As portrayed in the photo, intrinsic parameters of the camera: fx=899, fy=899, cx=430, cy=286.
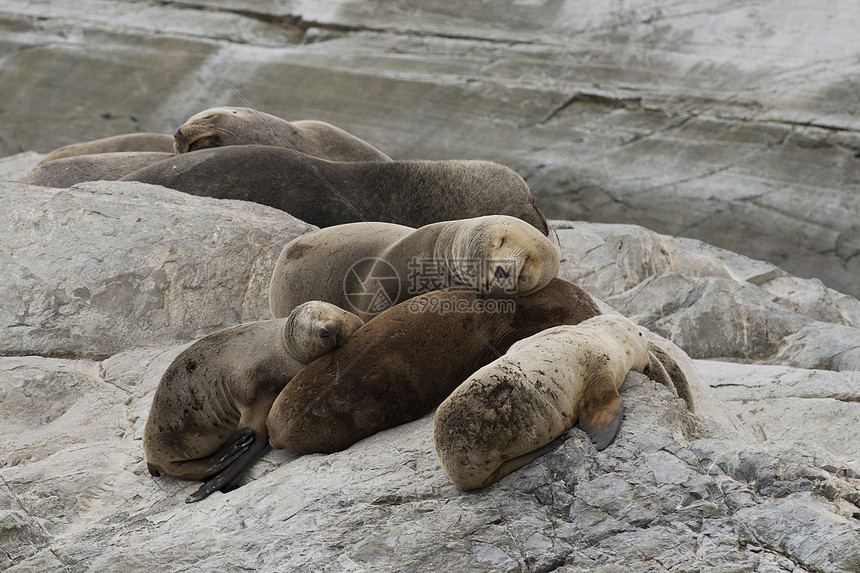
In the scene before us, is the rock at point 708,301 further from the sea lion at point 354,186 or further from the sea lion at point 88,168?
the sea lion at point 88,168

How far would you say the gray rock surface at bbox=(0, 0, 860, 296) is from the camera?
1144cm

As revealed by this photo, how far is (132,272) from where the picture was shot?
19.4 ft

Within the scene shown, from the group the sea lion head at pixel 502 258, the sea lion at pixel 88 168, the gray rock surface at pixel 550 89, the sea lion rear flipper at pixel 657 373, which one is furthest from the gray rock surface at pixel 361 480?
the gray rock surface at pixel 550 89

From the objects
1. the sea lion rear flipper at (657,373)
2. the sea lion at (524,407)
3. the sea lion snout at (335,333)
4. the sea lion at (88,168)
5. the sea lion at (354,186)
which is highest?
the sea lion at (524,407)

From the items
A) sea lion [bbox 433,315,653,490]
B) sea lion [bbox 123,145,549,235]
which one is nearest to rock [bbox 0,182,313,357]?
sea lion [bbox 123,145,549,235]

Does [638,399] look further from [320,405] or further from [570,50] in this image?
[570,50]

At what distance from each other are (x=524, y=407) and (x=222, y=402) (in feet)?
5.61

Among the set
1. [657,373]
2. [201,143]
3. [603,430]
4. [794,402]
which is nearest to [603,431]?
[603,430]

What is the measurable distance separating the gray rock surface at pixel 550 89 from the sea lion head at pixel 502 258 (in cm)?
796

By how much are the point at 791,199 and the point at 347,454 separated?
30.2 feet

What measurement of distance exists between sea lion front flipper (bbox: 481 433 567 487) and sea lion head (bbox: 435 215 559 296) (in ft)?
3.40

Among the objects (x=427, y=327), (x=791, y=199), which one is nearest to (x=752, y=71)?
(x=791, y=199)

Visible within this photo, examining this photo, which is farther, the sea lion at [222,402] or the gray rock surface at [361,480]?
the sea lion at [222,402]

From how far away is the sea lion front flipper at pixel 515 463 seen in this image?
3096 mm
